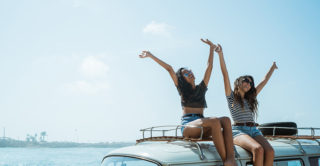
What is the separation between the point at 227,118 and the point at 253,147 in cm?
71

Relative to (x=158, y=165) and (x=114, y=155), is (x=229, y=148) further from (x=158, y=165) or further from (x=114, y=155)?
(x=114, y=155)

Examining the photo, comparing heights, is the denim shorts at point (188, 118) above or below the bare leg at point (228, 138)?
above

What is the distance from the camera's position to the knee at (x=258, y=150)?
5.12m

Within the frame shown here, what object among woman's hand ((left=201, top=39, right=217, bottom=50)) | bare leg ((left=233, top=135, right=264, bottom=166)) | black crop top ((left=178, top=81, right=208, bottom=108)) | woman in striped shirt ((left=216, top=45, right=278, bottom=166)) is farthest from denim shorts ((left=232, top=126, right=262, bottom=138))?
woman's hand ((left=201, top=39, right=217, bottom=50))

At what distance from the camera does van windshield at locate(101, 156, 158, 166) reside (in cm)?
440

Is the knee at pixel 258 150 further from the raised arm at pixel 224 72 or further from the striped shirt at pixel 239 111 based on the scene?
the raised arm at pixel 224 72

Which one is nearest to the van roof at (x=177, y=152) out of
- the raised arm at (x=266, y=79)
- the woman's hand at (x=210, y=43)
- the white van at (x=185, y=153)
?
the white van at (x=185, y=153)

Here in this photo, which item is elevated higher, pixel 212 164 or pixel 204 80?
pixel 204 80

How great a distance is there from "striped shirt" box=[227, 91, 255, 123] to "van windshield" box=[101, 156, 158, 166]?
2252 mm

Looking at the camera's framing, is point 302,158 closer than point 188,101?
No

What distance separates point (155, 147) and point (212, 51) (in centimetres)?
234

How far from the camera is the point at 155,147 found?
4.73m

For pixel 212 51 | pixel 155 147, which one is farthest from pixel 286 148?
pixel 155 147

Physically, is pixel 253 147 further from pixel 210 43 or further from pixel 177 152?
pixel 210 43
